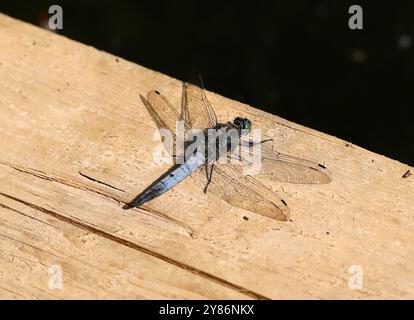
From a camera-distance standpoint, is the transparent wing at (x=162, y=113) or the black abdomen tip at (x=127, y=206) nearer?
the black abdomen tip at (x=127, y=206)

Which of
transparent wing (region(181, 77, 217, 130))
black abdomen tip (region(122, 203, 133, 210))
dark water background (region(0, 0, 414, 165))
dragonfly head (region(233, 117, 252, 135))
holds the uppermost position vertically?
dark water background (region(0, 0, 414, 165))

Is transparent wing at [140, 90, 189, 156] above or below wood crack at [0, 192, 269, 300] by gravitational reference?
above

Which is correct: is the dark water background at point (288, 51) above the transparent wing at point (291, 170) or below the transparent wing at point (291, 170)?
above

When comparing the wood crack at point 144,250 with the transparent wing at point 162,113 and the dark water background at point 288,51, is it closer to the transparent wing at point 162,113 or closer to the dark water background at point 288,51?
the transparent wing at point 162,113

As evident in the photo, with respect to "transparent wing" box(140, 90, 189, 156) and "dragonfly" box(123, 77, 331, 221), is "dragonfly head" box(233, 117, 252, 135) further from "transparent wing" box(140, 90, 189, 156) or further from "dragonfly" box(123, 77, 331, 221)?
"transparent wing" box(140, 90, 189, 156)

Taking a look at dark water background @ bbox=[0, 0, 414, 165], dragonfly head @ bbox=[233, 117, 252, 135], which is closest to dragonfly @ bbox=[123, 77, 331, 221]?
dragonfly head @ bbox=[233, 117, 252, 135]

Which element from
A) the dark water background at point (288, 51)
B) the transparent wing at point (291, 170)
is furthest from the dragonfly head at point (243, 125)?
the dark water background at point (288, 51)
